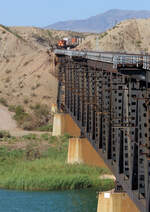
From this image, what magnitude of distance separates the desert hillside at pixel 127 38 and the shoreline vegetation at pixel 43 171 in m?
63.6

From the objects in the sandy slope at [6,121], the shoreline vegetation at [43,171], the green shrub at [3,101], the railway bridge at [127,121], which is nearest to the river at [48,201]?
the shoreline vegetation at [43,171]

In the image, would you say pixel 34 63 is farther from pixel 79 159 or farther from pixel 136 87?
pixel 136 87

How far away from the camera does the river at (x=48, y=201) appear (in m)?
39.4

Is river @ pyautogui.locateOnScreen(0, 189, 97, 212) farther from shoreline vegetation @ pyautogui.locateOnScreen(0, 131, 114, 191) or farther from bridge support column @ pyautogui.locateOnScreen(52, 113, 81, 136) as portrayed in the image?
bridge support column @ pyautogui.locateOnScreen(52, 113, 81, 136)

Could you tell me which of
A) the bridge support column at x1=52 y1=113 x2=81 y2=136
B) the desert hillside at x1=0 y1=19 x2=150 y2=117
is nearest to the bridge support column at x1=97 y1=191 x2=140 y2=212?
the bridge support column at x1=52 y1=113 x2=81 y2=136

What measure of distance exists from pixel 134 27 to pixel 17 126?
184 feet

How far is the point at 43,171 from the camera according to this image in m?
48.2

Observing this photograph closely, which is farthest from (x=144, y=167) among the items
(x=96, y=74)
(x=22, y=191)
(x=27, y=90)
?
(x=27, y=90)

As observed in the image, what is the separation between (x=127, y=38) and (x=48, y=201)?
91832mm

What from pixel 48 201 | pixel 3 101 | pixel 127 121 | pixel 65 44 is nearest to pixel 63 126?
pixel 3 101

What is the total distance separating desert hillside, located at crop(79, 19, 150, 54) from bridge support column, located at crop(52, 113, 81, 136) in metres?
52.9

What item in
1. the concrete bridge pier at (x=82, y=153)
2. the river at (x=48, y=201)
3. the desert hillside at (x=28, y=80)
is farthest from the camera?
the desert hillside at (x=28, y=80)

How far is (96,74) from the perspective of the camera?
38.9 metres

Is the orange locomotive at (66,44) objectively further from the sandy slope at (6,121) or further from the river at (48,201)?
the river at (48,201)
